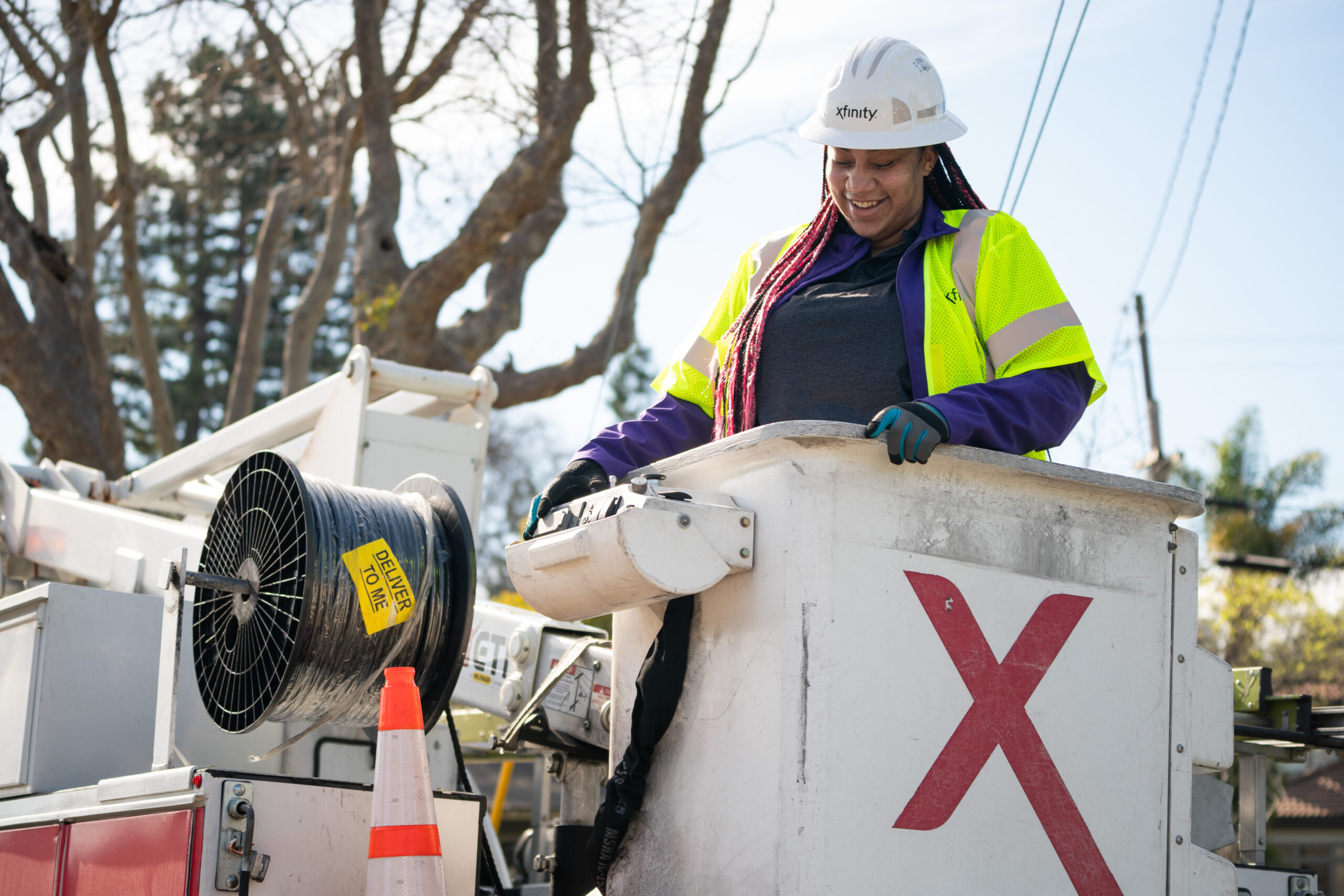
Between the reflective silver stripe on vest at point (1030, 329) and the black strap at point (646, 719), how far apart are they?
2.94 feet

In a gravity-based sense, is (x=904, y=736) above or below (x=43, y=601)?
below

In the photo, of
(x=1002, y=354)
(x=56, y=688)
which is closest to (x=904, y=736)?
(x=1002, y=354)

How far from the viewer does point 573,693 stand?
4.19 metres

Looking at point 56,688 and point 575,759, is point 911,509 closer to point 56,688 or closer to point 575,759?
point 575,759

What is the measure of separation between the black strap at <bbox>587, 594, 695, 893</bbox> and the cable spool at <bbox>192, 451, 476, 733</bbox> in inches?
25.6

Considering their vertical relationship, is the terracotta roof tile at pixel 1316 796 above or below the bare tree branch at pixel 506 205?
below

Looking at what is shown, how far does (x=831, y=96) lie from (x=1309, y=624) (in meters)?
27.0

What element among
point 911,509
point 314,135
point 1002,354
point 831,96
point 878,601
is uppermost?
point 314,135

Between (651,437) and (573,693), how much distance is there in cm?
96

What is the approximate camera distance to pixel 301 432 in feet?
18.9

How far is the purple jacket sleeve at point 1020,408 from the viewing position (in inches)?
112

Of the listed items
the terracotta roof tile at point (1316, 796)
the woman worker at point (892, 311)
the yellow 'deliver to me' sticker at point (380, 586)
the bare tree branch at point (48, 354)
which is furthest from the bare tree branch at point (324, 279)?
the terracotta roof tile at point (1316, 796)

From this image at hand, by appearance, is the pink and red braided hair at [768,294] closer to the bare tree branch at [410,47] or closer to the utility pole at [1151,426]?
the bare tree branch at [410,47]

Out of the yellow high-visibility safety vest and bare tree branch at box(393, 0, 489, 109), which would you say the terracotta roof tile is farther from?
the yellow high-visibility safety vest
